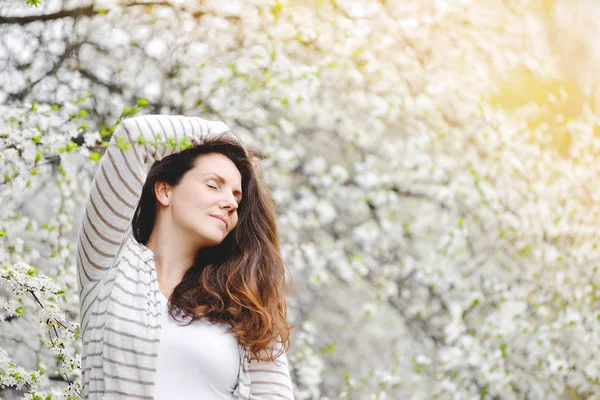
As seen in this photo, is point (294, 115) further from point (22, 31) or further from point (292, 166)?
point (22, 31)

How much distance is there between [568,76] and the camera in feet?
15.5

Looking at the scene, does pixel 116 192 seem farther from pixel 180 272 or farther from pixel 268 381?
pixel 268 381

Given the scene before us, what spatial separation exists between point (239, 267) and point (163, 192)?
0.24 m

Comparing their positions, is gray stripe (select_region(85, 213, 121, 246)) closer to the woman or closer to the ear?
the woman

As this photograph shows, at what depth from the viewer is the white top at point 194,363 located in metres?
1.49

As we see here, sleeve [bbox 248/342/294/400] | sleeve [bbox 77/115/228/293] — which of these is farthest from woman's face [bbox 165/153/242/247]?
sleeve [bbox 248/342/294/400]

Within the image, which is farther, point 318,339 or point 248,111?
point 318,339

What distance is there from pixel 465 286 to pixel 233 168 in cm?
243

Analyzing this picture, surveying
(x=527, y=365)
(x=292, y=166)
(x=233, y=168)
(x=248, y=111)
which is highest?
(x=233, y=168)

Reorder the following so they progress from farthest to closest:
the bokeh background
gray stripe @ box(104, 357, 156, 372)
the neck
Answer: the bokeh background < the neck < gray stripe @ box(104, 357, 156, 372)

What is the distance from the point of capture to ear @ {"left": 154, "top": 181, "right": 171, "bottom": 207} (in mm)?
1700

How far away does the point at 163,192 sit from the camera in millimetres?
1716

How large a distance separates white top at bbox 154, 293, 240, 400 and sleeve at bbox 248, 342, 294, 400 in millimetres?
39

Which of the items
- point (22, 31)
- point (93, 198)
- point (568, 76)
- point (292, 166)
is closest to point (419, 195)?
point (292, 166)
